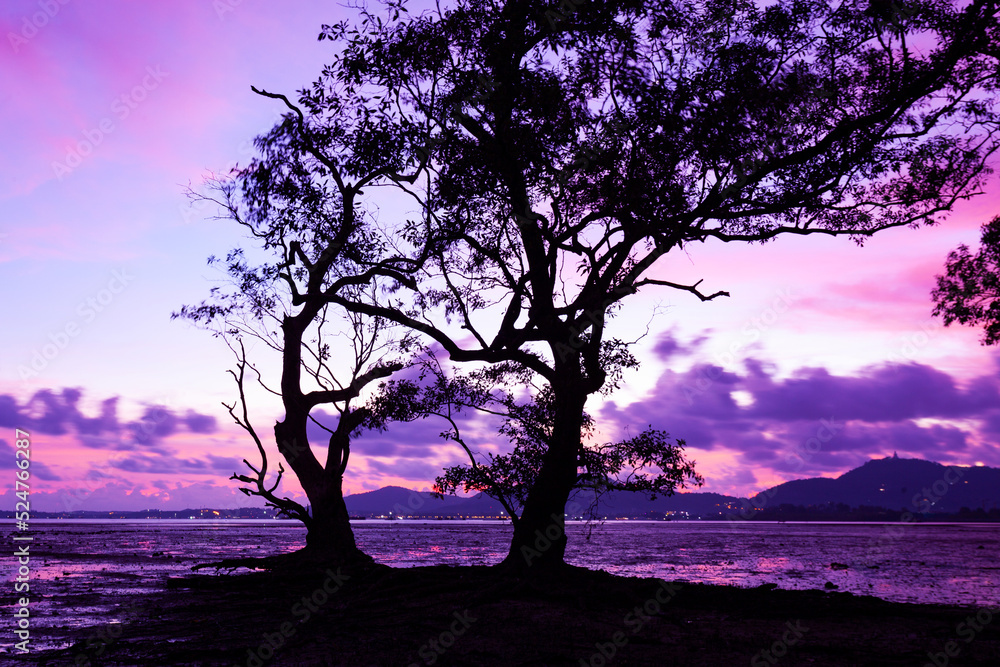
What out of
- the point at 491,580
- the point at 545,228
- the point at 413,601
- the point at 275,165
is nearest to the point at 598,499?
the point at 491,580

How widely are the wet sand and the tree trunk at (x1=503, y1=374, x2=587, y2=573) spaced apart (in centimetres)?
55

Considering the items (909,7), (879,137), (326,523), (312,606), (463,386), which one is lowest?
(312,606)

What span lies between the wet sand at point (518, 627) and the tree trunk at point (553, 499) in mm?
548

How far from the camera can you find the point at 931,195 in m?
18.0

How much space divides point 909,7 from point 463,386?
1450 centimetres

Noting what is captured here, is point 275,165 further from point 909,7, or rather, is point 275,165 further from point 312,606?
point 909,7

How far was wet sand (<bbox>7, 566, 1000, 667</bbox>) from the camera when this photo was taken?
11602 millimetres

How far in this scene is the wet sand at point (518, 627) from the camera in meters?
11.6

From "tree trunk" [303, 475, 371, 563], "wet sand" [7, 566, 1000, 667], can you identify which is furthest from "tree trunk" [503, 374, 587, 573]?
"tree trunk" [303, 475, 371, 563]

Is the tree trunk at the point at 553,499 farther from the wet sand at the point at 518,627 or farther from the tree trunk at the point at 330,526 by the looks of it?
the tree trunk at the point at 330,526

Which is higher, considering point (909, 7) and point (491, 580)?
point (909, 7)

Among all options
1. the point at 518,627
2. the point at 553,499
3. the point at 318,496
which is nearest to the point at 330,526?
the point at 318,496

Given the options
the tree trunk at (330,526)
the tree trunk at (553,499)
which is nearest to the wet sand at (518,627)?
the tree trunk at (553,499)

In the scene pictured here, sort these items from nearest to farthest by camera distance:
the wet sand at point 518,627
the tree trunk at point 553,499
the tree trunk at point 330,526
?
1. the wet sand at point 518,627
2. the tree trunk at point 553,499
3. the tree trunk at point 330,526
